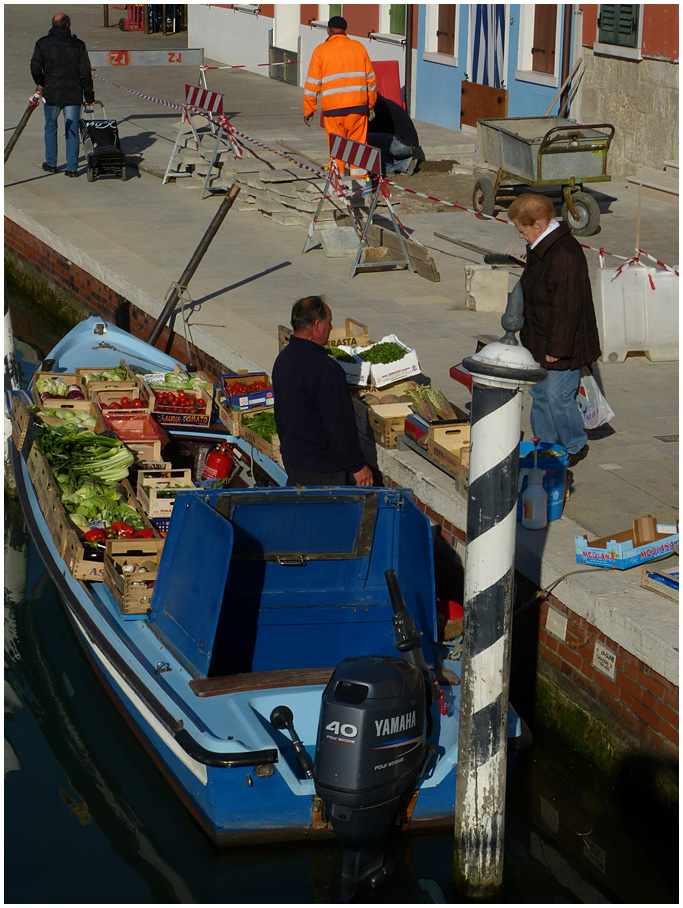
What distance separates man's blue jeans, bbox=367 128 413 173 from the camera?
17547 mm

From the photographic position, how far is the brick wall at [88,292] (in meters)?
12.0

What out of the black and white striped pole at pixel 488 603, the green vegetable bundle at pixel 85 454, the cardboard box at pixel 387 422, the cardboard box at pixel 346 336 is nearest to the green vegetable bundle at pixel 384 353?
the cardboard box at pixel 387 422

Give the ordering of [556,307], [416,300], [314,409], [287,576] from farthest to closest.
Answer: [416,300] < [556,307] < [314,409] < [287,576]

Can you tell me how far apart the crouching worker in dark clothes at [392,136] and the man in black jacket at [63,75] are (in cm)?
455

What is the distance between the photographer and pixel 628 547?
630 centimetres

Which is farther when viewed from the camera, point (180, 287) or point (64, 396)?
point (180, 287)

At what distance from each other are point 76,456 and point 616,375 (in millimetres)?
4673

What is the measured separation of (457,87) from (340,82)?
646cm

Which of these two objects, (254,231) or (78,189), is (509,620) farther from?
(78,189)

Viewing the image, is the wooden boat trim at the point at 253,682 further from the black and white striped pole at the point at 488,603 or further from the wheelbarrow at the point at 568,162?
the wheelbarrow at the point at 568,162

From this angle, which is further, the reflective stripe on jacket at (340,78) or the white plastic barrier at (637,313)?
the reflective stripe on jacket at (340,78)

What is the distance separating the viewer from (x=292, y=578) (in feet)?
21.2

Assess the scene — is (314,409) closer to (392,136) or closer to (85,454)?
(85,454)

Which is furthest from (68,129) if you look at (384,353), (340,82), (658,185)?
(384,353)
